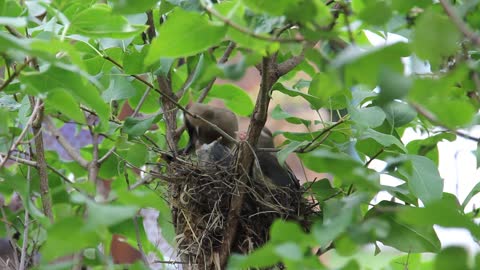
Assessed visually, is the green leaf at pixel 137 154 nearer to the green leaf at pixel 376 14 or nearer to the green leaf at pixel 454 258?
the green leaf at pixel 376 14

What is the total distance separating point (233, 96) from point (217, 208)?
15.8 inches

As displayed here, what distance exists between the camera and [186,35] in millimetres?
1224

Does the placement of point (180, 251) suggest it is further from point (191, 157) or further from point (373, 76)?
point (373, 76)

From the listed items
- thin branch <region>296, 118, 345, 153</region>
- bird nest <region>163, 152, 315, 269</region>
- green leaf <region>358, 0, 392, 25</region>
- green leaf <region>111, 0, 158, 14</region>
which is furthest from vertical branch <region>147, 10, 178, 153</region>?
green leaf <region>358, 0, 392, 25</region>

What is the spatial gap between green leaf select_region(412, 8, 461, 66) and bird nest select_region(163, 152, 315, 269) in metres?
1.24

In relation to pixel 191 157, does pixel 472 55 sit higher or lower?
higher

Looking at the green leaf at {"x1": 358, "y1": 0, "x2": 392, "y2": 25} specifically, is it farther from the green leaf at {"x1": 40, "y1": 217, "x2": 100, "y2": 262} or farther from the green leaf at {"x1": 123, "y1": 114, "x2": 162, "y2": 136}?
the green leaf at {"x1": 123, "y1": 114, "x2": 162, "y2": 136}

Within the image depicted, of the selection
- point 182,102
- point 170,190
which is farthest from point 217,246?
point 182,102

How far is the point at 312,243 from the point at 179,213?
54.6 inches

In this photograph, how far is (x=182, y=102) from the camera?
7.52 ft

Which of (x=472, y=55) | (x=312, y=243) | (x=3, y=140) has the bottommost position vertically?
(x=3, y=140)

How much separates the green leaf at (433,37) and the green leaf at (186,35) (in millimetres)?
340

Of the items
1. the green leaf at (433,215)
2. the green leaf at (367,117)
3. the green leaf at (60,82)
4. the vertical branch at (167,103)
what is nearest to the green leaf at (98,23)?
the green leaf at (60,82)

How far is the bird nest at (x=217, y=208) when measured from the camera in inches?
89.4
